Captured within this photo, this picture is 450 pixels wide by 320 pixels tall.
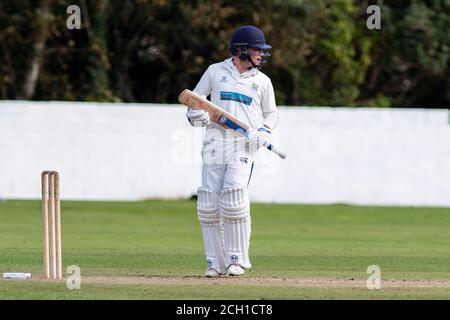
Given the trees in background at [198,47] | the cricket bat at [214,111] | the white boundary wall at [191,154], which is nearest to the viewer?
the cricket bat at [214,111]

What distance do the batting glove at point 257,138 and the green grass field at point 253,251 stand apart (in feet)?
4.06

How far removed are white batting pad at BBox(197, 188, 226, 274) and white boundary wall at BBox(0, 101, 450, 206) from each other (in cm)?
1374

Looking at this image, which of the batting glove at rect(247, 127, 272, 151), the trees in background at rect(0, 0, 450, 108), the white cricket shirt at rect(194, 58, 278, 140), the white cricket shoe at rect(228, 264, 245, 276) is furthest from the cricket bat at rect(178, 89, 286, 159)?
the trees in background at rect(0, 0, 450, 108)

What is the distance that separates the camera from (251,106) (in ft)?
40.2

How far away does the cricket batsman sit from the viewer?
12.0 metres

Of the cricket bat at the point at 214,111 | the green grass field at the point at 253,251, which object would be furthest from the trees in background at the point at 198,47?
the cricket bat at the point at 214,111

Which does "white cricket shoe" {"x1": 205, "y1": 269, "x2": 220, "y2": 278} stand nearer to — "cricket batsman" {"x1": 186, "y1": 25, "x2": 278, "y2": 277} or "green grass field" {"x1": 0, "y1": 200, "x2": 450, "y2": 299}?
"cricket batsman" {"x1": 186, "y1": 25, "x2": 278, "y2": 277}

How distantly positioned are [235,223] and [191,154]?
47.2ft

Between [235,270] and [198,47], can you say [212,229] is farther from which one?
[198,47]

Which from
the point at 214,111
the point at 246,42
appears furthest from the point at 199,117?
the point at 246,42

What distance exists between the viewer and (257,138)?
12.0 m

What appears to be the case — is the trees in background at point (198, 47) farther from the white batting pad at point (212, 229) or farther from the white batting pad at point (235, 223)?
the white batting pad at point (235, 223)

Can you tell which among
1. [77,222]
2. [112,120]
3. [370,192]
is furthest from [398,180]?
[77,222]

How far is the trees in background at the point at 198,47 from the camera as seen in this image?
99.6ft
